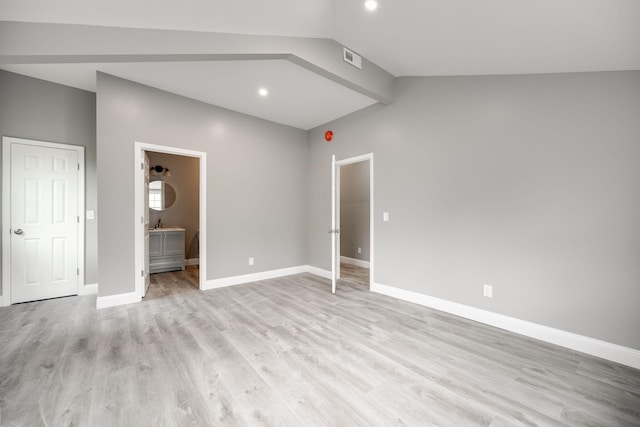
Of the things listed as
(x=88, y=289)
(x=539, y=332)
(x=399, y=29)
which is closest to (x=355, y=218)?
(x=539, y=332)

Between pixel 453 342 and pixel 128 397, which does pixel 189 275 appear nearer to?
pixel 128 397

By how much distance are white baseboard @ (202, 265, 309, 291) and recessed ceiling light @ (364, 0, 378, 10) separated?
402cm

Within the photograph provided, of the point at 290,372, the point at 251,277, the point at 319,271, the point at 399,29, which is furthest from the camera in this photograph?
the point at 319,271

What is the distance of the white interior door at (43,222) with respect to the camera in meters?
3.44

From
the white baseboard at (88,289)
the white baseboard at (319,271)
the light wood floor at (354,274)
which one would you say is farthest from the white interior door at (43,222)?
the light wood floor at (354,274)

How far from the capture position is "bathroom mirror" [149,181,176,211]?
5836 millimetres

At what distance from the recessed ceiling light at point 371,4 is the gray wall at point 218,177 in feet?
9.36

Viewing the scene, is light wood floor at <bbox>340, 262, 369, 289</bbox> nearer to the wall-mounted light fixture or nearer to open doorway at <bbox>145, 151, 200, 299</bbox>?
open doorway at <bbox>145, 151, 200, 299</bbox>

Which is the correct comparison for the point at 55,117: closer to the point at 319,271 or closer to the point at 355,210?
the point at 319,271

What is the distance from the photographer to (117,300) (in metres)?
3.41

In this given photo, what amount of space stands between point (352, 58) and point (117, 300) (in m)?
4.17

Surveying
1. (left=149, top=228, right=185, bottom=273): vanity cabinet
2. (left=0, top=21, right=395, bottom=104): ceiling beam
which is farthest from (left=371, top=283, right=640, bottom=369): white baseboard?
(left=149, top=228, right=185, bottom=273): vanity cabinet

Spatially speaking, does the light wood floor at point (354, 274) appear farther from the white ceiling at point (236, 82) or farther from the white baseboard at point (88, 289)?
the white baseboard at point (88, 289)

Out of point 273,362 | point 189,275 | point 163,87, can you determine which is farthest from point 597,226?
point 189,275
